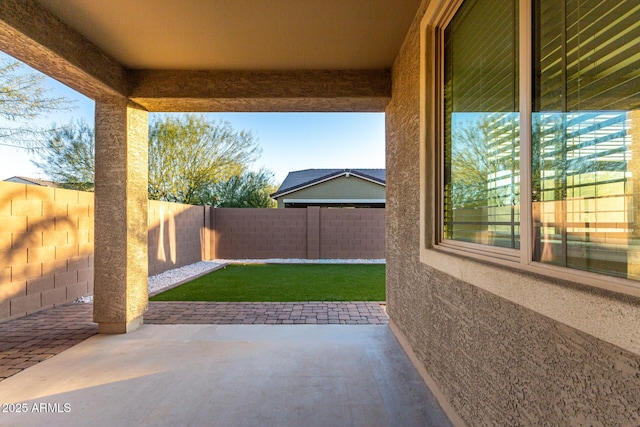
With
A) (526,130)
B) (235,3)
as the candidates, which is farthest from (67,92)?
(526,130)

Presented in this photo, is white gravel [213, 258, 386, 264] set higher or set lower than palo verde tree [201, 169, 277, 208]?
lower

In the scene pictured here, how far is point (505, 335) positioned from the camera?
5.61 feet

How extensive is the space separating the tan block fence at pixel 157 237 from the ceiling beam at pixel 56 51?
205cm

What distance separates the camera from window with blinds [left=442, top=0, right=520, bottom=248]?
6.32 feet

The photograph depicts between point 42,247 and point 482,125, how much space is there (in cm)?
605

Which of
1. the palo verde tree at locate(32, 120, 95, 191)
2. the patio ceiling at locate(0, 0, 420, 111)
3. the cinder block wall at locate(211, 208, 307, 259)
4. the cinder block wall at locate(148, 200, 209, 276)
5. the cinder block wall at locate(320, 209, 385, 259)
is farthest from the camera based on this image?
the palo verde tree at locate(32, 120, 95, 191)

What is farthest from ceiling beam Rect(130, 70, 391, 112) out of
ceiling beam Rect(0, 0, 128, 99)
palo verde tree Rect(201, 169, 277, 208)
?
palo verde tree Rect(201, 169, 277, 208)

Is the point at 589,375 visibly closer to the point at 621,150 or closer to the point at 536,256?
the point at 536,256

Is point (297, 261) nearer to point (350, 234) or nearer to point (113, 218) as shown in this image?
point (350, 234)

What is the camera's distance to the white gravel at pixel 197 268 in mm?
7332

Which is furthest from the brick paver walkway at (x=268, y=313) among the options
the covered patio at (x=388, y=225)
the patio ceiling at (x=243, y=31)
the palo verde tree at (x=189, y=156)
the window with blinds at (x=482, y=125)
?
the palo verde tree at (x=189, y=156)

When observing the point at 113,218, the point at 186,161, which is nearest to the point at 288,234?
the point at 186,161

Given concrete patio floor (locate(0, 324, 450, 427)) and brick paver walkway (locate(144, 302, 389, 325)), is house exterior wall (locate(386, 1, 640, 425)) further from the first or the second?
brick paver walkway (locate(144, 302, 389, 325))

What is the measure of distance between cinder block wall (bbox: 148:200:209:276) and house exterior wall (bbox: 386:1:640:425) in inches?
265
